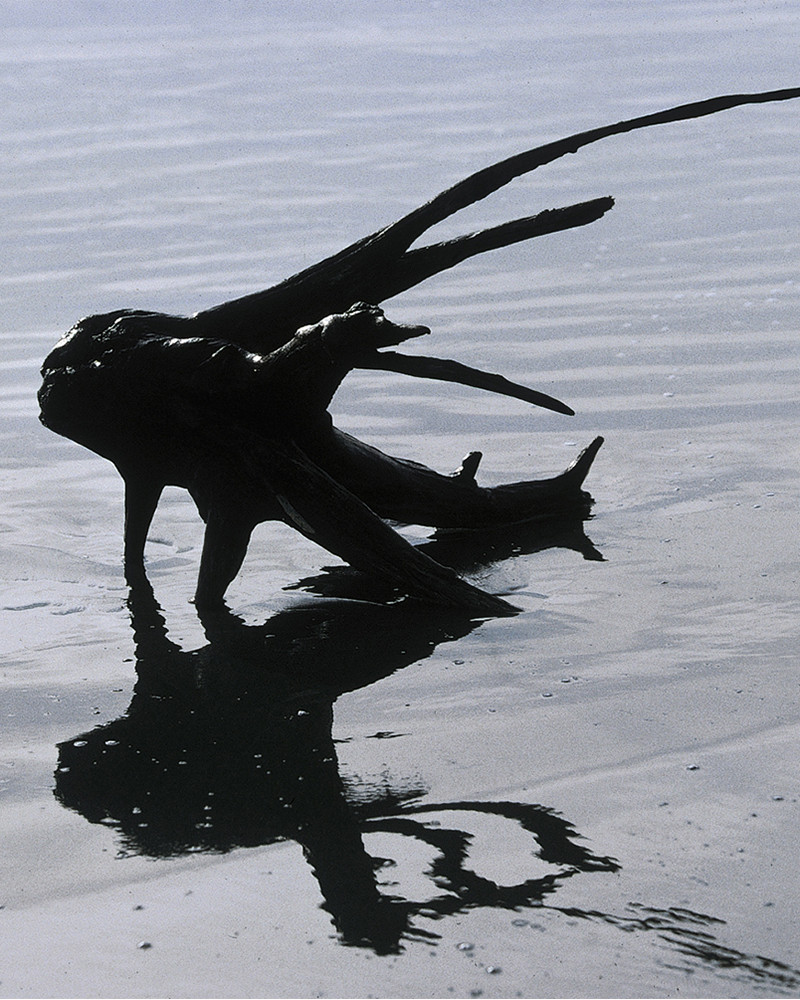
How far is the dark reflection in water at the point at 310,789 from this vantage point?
325 cm

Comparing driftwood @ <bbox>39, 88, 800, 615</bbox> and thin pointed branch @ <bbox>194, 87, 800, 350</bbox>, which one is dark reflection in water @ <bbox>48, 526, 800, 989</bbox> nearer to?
driftwood @ <bbox>39, 88, 800, 615</bbox>

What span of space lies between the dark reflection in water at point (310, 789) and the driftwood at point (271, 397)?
27 centimetres

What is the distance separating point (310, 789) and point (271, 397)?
4.51 feet

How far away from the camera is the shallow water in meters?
3.18

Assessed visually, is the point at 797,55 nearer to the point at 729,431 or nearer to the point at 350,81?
the point at 350,81

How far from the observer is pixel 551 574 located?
513cm

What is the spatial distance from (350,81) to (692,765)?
13.5 metres

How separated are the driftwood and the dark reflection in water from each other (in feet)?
0.87

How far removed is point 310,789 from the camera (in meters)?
3.77

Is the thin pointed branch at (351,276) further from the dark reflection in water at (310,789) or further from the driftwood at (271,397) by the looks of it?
the dark reflection in water at (310,789)

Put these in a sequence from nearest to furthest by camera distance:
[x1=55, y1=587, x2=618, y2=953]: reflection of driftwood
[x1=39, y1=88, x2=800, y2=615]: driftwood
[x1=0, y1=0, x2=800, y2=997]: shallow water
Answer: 1. [x1=0, y1=0, x2=800, y2=997]: shallow water
2. [x1=55, y1=587, x2=618, y2=953]: reflection of driftwood
3. [x1=39, y1=88, x2=800, y2=615]: driftwood

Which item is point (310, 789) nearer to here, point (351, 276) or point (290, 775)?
point (290, 775)

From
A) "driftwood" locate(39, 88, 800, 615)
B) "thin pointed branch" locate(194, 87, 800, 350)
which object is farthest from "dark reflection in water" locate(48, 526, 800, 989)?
"thin pointed branch" locate(194, 87, 800, 350)

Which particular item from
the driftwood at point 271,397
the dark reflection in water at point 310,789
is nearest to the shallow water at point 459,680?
the dark reflection in water at point 310,789
